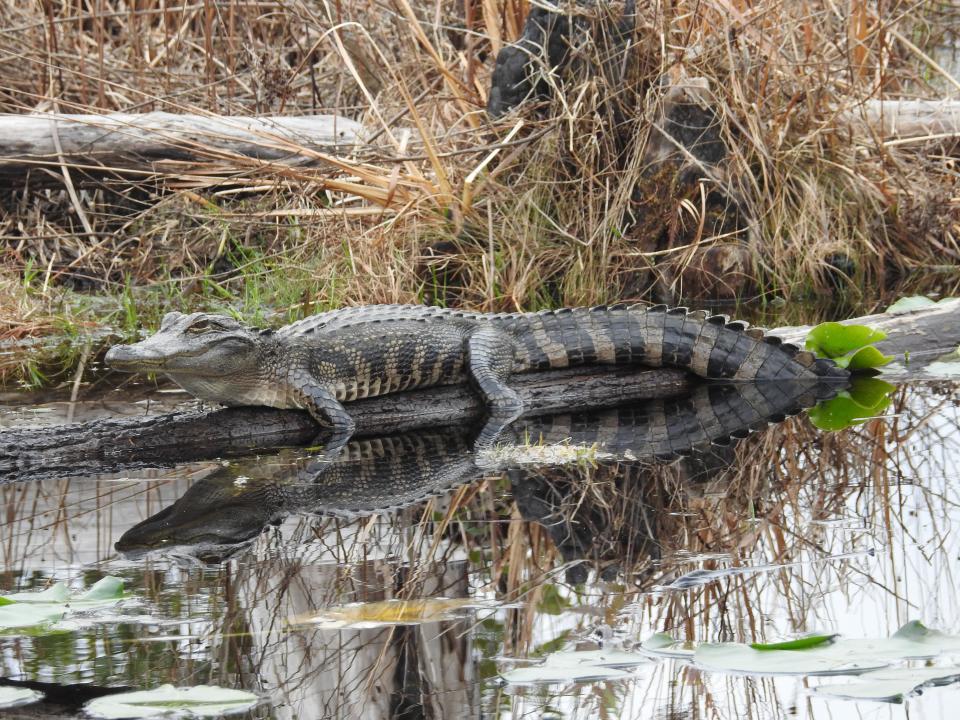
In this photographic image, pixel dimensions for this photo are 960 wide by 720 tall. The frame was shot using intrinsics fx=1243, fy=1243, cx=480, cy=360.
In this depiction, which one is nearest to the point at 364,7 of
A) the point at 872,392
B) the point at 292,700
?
the point at 872,392

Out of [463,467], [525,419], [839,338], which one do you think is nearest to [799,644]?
[463,467]

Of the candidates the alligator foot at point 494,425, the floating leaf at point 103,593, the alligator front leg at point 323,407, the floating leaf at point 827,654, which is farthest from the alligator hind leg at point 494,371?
the floating leaf at point 827,654

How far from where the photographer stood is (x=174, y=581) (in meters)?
3.25

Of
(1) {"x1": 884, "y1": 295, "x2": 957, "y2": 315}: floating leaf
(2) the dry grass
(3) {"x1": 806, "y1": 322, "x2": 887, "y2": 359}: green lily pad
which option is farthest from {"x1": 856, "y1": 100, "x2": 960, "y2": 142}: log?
(3) {"x1": 806, "y1": 322, "x2": 887, "y2": 359}: green lily pad

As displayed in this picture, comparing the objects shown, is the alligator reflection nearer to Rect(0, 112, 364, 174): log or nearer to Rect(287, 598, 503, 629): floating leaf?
Rect(287, 598, 503, 629): floating leaf

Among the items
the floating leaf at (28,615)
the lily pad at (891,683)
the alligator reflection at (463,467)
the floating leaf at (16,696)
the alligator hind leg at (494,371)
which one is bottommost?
the lily pad at (891,683)

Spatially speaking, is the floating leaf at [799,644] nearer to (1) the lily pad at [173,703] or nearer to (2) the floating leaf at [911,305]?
(1) the lily pad at [173,703]

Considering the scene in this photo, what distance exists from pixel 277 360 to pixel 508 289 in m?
2.20

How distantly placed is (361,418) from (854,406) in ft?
Result: 6.87

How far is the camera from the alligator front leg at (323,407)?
5121 millimetres

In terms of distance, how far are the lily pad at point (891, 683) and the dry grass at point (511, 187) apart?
4706 mm

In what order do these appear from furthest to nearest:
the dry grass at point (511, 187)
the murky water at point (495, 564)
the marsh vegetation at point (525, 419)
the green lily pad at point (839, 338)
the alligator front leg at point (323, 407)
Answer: the dry grass at point (511, 187) < the green lily pad at point (839, 338) < the alligator front leg at point (323, 407) < the marsh vegetation at point (525, 419) < the murky water at point (495, 564)

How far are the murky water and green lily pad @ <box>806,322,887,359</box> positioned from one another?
2.42 feet

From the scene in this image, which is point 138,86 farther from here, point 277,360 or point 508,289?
point 277,360
